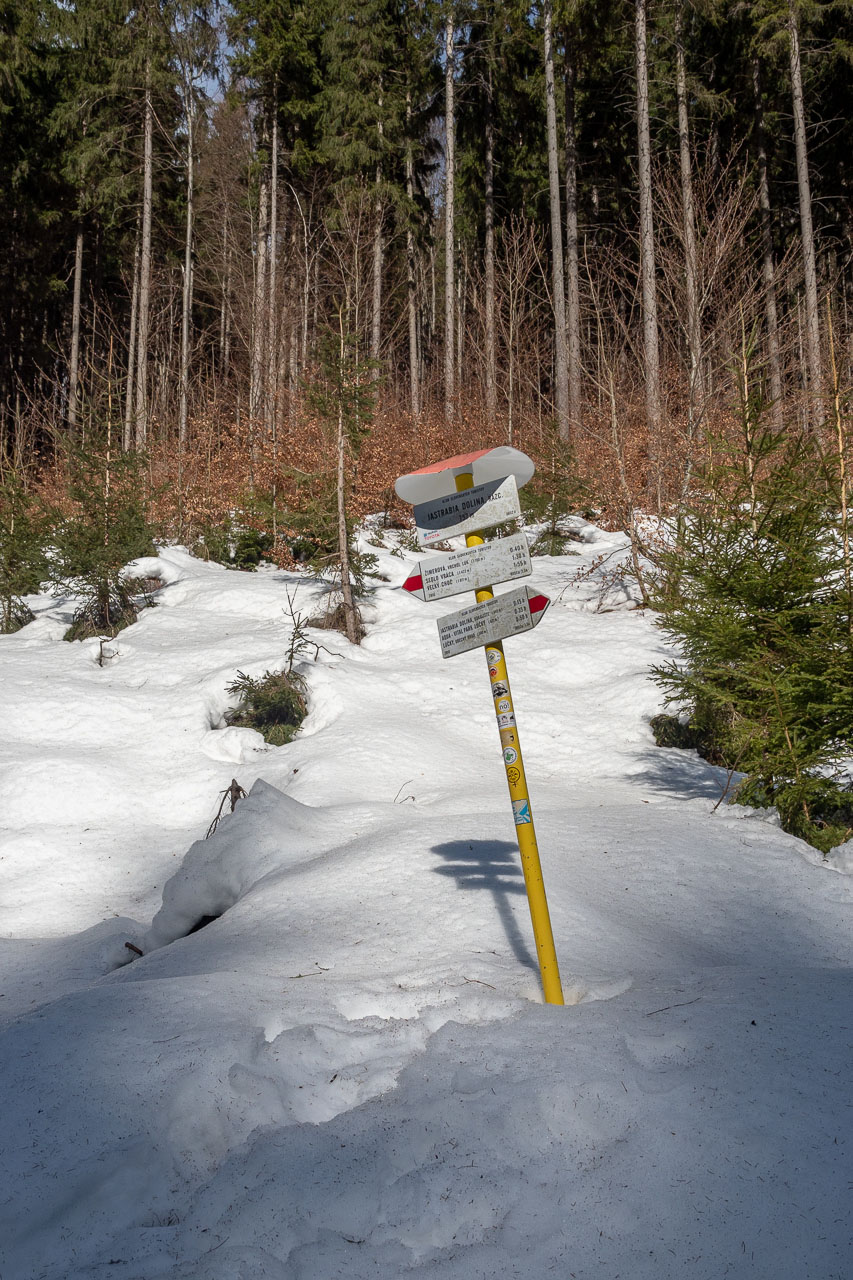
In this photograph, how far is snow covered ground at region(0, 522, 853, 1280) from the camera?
200 centimetres

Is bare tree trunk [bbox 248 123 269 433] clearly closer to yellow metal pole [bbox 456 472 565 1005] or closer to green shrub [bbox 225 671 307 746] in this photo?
green shrub [bbox 225 671 307 746]

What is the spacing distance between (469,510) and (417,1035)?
6.20 ft

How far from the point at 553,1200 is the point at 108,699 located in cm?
775

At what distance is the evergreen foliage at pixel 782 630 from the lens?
5.04 m

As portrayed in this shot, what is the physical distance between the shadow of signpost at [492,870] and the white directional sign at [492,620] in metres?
1.42

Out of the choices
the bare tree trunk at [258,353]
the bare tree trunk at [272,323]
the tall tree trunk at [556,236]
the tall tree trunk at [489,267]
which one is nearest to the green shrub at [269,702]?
the bare tree trunk at [272,323]

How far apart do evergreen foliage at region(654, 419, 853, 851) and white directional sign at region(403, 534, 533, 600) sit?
8.43ft

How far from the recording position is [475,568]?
128 inches

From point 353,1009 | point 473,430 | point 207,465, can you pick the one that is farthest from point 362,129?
point 353,1009

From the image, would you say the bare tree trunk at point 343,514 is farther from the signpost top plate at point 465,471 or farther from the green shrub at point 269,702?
the signpost top plate at point 465,471

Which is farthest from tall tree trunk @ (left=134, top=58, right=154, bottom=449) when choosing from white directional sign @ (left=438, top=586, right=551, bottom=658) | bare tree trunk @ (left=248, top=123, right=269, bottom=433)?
white directional sign @ (left=438, top=586, right=551, bottom=658)

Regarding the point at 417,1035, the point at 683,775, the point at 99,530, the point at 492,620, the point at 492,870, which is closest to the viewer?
the point at 417,1035

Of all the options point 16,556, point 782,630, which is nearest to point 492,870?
point 782,630

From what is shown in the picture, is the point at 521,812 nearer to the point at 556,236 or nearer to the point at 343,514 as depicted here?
the point at 343,514
